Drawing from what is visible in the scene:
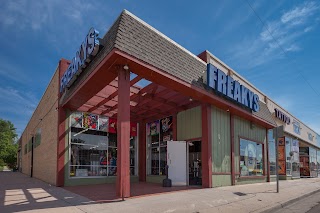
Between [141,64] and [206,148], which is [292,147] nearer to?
[206,148]

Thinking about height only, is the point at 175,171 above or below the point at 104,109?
below

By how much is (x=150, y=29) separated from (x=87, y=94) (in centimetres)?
440

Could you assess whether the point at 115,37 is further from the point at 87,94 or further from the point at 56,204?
the point at 56,204

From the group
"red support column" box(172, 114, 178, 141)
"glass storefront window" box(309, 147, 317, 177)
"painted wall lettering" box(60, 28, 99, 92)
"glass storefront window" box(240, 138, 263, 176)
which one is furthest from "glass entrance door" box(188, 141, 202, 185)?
"glass storefront window" box(309, 147, 317, 177)

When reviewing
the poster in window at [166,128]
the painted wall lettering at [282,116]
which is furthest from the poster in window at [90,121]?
the painted wall lettering at [282,116]

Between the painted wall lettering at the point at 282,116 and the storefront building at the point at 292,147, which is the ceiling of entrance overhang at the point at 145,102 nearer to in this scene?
the storefront building at the point at 292,147

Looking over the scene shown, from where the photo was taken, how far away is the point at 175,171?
48.5ft

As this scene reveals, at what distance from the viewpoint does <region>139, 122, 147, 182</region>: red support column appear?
18.6m

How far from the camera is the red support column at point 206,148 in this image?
1355 cm

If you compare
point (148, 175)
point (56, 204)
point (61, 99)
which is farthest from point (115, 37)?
point (148, 175)

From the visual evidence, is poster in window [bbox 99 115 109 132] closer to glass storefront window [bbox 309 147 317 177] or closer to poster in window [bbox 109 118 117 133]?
poster in window [bbox 109 118 117 133]

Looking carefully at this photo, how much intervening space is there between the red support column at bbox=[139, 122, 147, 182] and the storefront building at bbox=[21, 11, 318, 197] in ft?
0.22

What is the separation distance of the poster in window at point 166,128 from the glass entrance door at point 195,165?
1.52 m

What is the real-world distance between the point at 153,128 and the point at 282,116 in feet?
43.6
